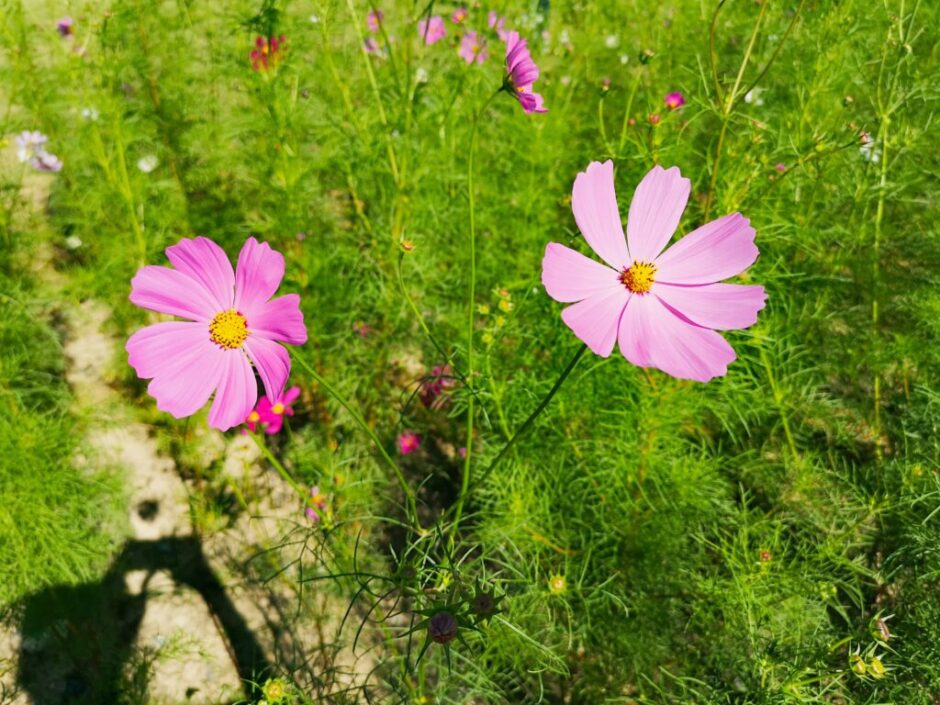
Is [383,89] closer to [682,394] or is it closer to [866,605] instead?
[682,394]

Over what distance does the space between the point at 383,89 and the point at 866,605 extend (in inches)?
72.8

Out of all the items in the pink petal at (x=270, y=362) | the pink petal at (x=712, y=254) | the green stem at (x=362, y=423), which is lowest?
the green stem at (x=362, y=423)

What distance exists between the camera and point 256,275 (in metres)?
0.76

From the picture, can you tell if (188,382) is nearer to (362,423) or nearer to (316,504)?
(362,423)

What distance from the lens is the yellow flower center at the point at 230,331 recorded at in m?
0.78

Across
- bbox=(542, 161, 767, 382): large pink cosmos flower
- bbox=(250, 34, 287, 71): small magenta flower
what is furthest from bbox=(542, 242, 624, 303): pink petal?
bbox=(250, 34, 287, 71): small magenta flower

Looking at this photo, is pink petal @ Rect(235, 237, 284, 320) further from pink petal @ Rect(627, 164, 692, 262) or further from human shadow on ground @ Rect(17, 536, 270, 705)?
human shadow on ground @ Rect(17, 536, 270, 705)

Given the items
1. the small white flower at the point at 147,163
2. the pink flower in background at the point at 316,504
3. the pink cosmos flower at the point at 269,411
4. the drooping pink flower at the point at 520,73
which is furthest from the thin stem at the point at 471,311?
the small white flower at the point at 147,163

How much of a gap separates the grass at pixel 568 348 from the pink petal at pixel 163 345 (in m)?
0.45

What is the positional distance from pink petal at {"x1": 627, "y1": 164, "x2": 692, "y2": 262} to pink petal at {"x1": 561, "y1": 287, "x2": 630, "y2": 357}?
0.28 feet

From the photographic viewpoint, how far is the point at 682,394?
136cm

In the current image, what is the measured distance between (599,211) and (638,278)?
110 millimetres

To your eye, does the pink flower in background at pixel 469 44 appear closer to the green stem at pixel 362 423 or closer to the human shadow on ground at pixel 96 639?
the green stem at pixel 362 423

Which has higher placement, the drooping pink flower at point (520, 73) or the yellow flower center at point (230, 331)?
the drooping pink flower at point (520, 73)
